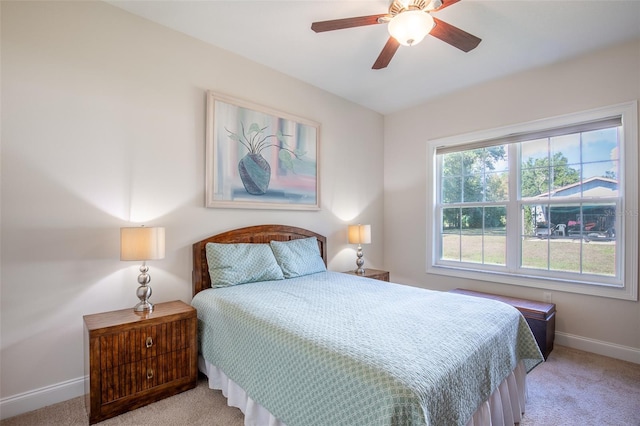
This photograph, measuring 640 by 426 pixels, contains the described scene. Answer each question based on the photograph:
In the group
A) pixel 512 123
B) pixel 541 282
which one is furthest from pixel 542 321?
pixel 512 123

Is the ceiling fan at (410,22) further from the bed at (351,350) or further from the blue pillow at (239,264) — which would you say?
the blue pillow at (239,264)

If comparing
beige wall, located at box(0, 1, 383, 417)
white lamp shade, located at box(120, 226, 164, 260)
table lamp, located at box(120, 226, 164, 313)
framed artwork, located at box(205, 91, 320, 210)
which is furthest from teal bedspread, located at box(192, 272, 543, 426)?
framed artwork, located at box(205, 91, 320, 210)

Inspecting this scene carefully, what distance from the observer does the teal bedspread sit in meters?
1.12

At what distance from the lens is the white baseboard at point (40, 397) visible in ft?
5.94

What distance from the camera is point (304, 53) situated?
283 cm

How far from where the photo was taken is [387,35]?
254 cm

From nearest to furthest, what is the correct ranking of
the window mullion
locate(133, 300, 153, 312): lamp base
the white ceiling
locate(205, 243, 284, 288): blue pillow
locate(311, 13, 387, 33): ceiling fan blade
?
locate(311, 13, 387, 33): ceiling fan blade → locate(133, 300, 153, 312): lamp base → the white ceiling → locate(205, 243, 284, 288): blue pillow → the window mullion

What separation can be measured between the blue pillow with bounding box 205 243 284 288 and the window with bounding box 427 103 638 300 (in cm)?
227

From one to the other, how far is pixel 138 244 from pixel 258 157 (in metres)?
1.38

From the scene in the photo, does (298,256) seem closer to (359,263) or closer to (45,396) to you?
(359,263)

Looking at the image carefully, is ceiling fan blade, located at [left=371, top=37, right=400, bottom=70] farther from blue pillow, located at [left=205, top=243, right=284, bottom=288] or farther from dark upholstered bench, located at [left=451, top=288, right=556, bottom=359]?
dark upholstered bench, located at [left=451, top=288, right=556, bottom=359]

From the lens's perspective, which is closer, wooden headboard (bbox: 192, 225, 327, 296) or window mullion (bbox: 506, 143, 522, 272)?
wooden headboard (bbox: 192, 225, 327, 296)

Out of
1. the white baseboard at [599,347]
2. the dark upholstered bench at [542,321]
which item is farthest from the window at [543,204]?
the white baseboard at [599,347]

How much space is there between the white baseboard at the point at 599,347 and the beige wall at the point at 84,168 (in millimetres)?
3372
